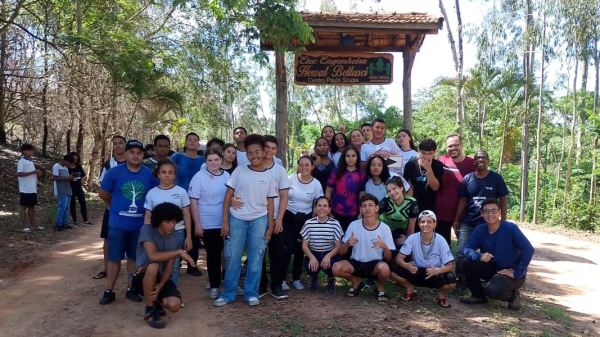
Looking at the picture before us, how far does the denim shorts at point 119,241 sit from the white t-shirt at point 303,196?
67.9 inches

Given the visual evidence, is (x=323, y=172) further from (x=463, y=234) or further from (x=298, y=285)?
(x=463, y=234)

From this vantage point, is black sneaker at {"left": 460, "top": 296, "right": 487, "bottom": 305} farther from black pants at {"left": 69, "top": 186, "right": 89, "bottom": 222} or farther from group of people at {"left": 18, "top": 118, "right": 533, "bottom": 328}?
black pants at {"left": 69, "top": 186, "right": 89, "bottom": 222}

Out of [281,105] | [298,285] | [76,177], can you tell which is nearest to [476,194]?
[298,285]

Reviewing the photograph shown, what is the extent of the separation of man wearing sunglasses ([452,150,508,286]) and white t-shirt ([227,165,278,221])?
2.41 metres

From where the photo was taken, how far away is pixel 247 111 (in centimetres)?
5053

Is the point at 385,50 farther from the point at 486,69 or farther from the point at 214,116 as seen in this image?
the point at 214,116

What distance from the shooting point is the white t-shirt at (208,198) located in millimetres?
4828

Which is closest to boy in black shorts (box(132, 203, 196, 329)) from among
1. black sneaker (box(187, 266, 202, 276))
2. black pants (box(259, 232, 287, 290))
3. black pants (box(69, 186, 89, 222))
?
black pants (box(259, 232, 287, 290))

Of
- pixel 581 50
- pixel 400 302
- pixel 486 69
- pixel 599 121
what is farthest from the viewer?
pixel 486 69

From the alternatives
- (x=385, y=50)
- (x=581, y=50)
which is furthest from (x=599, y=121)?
(x=385, y=50)

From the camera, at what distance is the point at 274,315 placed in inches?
173

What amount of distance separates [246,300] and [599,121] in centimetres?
1368

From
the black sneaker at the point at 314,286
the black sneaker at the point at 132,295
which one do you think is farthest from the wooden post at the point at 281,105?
the black sneaker at the point at 132,295

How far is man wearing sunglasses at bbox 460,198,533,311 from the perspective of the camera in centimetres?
481
